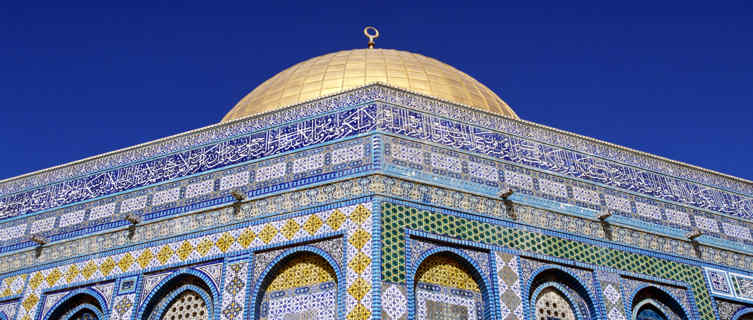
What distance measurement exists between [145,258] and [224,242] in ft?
3.64

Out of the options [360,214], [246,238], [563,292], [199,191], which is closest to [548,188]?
[563,292]

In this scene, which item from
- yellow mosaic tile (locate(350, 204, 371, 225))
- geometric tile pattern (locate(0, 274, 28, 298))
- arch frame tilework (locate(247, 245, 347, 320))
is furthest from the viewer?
geometric tile pattern (locate(0, 274, 28, 298))

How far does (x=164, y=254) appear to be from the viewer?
843cm

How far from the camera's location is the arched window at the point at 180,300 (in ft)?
26.4

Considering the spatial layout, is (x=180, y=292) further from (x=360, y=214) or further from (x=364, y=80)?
(x=364, y=80)

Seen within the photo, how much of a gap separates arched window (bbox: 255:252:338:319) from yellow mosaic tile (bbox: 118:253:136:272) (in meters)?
1.96

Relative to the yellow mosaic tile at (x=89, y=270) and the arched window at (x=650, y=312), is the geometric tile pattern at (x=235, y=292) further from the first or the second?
the arched window at (x=650, y=312)

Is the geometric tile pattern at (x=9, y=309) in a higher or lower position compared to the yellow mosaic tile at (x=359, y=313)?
higher

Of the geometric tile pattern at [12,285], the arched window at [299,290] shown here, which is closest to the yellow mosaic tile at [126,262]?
the geometric tile pattern at [12,285]

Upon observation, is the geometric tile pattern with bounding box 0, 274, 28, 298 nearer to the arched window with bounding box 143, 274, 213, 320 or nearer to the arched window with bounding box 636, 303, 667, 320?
the arched window with bounding box 143, 274, 213, 320

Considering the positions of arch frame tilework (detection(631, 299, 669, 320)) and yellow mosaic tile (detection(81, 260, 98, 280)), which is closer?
arch frame tilework (detection(631, 299, 669, 320))

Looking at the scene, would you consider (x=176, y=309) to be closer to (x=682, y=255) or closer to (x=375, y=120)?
(x=375, y=120)

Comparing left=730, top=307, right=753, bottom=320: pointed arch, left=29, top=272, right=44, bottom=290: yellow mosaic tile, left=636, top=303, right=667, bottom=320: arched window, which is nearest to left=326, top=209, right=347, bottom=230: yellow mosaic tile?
left=636, top=303, right=667, bottom=320: arched window

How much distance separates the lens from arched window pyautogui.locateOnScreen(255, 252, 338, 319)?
24.2 ft
